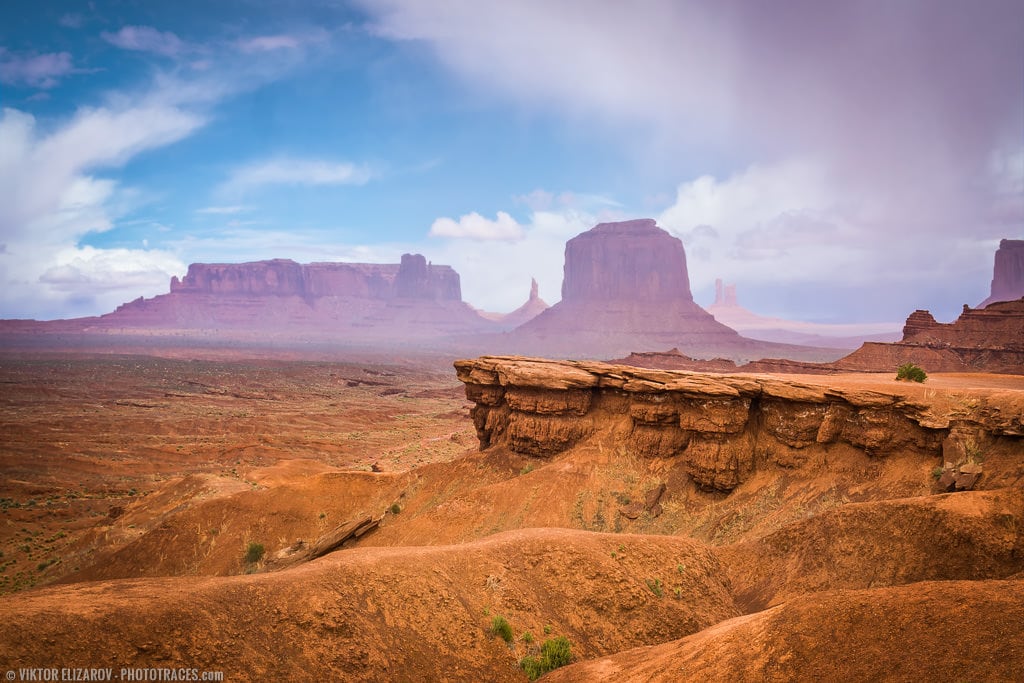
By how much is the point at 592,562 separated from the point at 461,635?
4031mm

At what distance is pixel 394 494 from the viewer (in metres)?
27.0

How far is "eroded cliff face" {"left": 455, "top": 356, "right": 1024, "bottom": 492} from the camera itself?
1814cm

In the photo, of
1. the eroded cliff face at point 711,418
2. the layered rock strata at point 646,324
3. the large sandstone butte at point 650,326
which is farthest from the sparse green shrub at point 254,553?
the layered rock strata at point 646,324

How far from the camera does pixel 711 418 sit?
2214 centimetres

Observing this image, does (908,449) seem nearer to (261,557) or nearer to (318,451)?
Answer: (261,557)

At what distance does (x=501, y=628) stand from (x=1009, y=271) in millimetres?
151759

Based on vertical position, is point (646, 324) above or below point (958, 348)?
above

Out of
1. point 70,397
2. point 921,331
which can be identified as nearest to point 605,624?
point 921,331

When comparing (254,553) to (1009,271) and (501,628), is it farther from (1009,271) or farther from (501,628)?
(1009,271)

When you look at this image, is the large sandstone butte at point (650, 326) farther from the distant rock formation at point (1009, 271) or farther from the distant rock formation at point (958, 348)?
the distant rock formation at point (958, 348)

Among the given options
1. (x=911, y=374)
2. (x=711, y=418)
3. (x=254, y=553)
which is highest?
(x=911, y=374)

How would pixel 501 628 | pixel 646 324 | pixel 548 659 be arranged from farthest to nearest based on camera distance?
1. pixel 646 324
2. pixel 501 628
3. pixel 548 659

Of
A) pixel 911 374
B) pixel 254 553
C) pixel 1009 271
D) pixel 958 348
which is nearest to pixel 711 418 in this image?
pixel 911 374

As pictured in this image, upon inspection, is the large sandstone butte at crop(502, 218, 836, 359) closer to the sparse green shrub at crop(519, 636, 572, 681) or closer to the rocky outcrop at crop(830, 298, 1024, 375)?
the rocky outcrop at crop(830, 298, 1024, 375)
